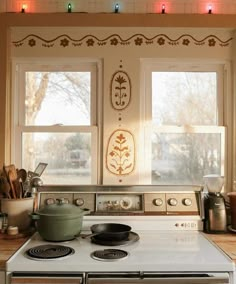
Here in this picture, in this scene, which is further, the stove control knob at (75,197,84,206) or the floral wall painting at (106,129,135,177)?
the floral wall painting at (106,129,135,177)

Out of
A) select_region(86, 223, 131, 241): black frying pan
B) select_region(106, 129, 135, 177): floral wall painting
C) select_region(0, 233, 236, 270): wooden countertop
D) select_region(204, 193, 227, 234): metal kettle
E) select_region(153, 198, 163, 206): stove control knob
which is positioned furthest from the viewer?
select_region(106, 129, 135, 177): floral wall painting

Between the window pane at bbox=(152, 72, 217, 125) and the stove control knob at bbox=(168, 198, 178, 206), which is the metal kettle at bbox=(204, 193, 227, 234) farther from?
the window pane at bbox=(152, 72, 217, 125)

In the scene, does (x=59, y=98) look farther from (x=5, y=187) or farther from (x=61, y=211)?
(x=61, y=211)

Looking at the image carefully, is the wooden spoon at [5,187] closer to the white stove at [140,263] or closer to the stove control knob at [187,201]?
the white stove at [140,263]

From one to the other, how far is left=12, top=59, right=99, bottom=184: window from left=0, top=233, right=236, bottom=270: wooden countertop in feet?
2.20

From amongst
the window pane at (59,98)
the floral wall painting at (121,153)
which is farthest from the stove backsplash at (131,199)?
the window pane at (59,98)

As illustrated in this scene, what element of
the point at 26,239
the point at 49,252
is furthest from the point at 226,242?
the point at 26,239

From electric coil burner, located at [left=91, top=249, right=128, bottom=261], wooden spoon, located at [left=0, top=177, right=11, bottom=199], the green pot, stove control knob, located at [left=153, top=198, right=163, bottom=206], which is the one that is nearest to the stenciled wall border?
wooden spoon, located at [left=0, top=177, right=11, bottom=199]

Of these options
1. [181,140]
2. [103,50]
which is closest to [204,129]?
[181,140]

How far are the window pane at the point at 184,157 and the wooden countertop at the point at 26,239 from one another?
598 millimetres

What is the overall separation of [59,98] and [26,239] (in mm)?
1025

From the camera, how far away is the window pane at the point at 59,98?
245cm

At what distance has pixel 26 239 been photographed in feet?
6.08

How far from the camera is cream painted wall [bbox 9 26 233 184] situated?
7.70 feet
